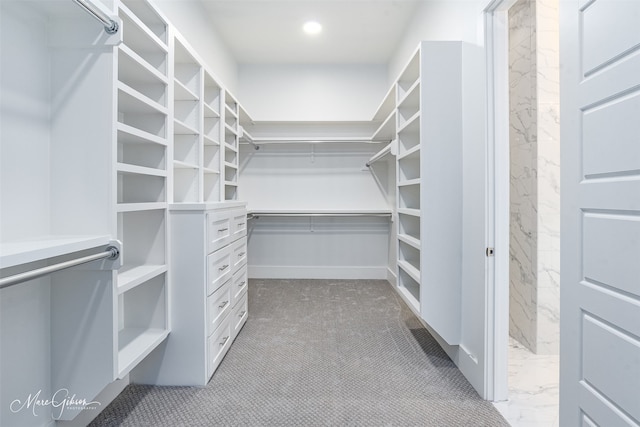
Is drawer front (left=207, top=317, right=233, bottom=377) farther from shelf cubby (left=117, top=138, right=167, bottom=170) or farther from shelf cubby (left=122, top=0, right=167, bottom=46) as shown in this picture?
shelf cubby (left=122, top=0, right=167, bottom=46)

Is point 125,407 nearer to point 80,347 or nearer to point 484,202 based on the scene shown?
point 80,347

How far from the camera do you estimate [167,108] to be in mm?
1650

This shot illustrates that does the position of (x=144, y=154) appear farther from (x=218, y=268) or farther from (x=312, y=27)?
(x=312, y=27)

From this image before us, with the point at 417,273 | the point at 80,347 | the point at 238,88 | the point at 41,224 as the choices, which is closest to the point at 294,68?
the point at 238,88

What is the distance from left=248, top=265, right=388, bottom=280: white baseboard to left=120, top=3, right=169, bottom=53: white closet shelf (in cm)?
291

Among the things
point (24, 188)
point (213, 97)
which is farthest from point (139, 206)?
point (213, 97)

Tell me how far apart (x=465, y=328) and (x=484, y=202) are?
765mm

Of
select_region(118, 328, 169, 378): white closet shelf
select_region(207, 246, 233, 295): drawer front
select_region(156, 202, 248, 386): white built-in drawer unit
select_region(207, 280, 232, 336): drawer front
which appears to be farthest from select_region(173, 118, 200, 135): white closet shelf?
select_region(118, 328, 169, 378): white closet shelf

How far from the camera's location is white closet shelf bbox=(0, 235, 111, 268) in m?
0.83

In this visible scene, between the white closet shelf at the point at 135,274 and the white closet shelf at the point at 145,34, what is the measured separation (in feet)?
3.74

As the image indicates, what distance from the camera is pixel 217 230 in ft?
6.41

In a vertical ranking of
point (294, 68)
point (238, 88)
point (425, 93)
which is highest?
point (294, 68)

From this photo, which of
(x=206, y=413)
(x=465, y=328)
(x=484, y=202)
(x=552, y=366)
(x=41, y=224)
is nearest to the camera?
(x=41, y=224)

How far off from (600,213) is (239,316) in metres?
2.25
